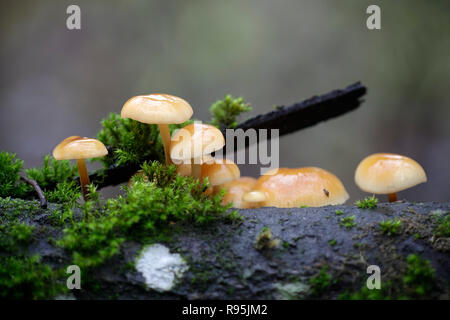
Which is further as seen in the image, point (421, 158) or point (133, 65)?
point (133, 65)

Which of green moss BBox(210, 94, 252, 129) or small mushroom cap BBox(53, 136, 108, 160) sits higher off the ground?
green moss BBox(210, 94, 252, 129)

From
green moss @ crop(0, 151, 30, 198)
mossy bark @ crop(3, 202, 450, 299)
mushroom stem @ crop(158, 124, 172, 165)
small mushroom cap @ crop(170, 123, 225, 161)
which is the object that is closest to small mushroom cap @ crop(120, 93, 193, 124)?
small mushroom cap @ crop(170, 123, 225, 161)

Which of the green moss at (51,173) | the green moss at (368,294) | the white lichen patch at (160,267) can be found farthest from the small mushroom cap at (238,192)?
the green moss at (51,173)

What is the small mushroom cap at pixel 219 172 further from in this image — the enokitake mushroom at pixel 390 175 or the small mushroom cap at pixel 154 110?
the enokitake mushroom at pixel 390 175

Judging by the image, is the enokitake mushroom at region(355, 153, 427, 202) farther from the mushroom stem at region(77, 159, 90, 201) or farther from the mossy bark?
the mushroom stem at region(77, 159, 90, 201)

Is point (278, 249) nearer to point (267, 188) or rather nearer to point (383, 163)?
point (267, 188)

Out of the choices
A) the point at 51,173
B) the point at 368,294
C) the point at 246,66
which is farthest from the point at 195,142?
A: the point at 246,66
